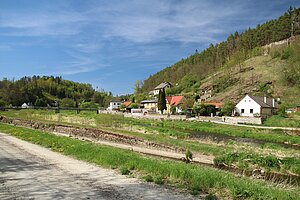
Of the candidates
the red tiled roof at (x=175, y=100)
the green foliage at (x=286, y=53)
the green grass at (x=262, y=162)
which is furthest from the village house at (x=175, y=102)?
the green grass at (x=262, y=162)

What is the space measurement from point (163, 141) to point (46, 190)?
2046cm

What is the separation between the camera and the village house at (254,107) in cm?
6769

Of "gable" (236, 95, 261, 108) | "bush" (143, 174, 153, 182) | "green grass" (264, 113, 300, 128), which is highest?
"gable" (236, 95, 261, 108)

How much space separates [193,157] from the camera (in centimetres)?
2327

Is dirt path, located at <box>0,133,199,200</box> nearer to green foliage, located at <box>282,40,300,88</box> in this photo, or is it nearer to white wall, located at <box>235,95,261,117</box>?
white wall, located at <box>235,95,261,117</box>

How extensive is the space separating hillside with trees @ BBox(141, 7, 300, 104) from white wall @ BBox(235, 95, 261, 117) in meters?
27.7

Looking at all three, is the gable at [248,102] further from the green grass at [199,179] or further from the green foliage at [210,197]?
the green foliage at [210,197]

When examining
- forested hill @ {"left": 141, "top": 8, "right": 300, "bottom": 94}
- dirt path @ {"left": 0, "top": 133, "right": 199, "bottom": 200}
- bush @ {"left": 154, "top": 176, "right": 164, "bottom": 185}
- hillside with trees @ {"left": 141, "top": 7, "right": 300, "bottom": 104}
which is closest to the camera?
dirt path @ {"left": 0, "top": 133, "right": 199, "bottom": 200}

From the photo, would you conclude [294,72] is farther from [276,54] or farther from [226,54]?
[226,54]

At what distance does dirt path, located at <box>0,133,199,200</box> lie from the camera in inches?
381

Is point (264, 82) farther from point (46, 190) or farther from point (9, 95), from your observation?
point (9, 95)

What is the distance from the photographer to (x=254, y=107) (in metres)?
68.7

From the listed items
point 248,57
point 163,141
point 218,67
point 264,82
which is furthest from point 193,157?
point 218,67

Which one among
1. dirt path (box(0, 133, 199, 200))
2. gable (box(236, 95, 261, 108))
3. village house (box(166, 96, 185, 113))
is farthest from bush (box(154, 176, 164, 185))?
village house (box(166, 96, 185, 113))
